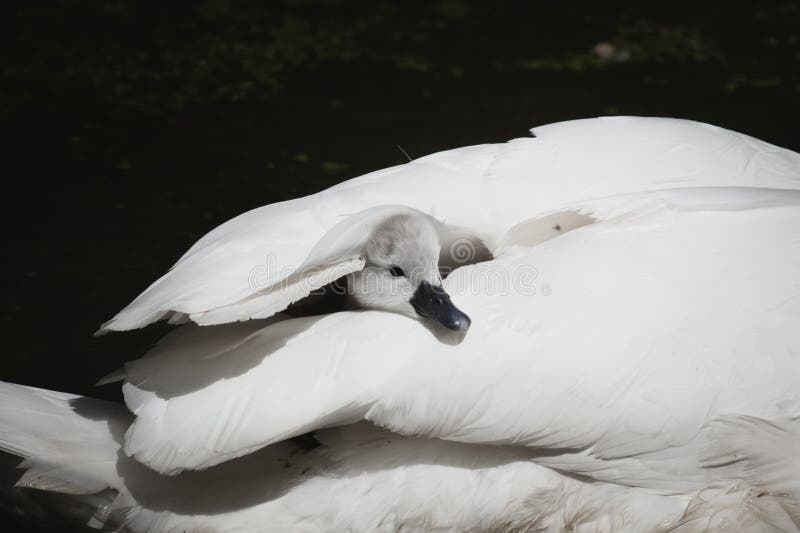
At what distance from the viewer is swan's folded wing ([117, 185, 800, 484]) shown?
211cm

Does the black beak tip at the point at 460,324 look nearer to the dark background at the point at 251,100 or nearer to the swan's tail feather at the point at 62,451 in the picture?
the swan's tail feather at the point at 62,451

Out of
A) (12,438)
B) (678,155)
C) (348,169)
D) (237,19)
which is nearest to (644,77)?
(348,169)

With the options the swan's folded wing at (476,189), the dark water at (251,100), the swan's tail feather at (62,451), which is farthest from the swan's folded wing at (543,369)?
the dark water at (251,100)

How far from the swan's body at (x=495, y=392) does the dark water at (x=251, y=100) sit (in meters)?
1.01

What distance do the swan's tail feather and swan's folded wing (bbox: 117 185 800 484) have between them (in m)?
0.26

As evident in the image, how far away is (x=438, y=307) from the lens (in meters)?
2.16

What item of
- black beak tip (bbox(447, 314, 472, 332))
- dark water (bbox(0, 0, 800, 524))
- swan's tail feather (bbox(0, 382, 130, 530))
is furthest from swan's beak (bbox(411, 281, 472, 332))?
dark water (bbox(0, 0, 800, 524))

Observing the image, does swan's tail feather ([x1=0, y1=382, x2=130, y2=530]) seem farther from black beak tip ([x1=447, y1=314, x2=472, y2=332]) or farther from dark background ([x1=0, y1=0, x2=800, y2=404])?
black beak tip ([x1=447, y1=314, x2=472, y2=332])

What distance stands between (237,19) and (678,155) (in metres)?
3.33

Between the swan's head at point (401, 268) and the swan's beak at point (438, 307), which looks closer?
the swan's beak at point (438, 307)

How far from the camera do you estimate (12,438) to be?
234 centimetres

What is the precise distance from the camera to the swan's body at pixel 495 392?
2131 millimetres

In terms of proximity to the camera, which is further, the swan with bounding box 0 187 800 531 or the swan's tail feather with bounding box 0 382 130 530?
the swan's tail feather with bounding box 0 382 130 530

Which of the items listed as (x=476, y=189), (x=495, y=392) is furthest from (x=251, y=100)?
(x=495, y=392)
